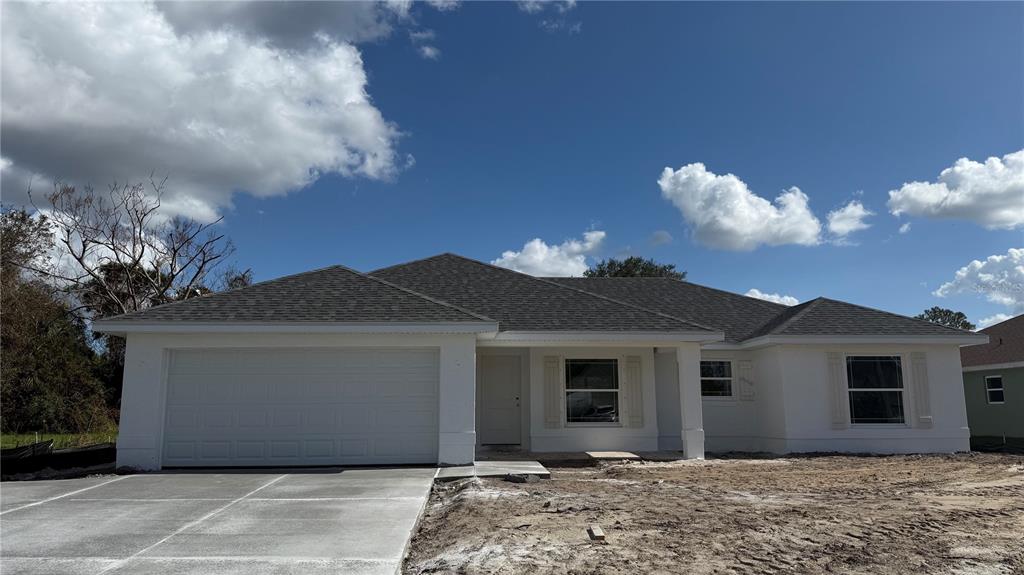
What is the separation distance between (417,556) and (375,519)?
4.50ft

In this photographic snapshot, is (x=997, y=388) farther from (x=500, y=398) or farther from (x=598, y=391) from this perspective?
(x=500, y=398)

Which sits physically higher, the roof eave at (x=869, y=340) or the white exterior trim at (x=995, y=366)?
the roof eave at (x=869, y=340)

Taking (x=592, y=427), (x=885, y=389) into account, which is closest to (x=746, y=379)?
(x=885, y=389)

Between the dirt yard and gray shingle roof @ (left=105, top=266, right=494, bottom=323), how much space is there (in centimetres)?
334

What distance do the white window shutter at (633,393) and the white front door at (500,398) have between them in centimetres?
246

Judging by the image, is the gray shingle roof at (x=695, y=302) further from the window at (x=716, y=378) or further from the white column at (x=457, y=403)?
the white column at (x=457, y=403)

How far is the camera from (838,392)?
15.0m

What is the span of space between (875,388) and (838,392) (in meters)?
0.91

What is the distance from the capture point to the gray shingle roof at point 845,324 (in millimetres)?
14883

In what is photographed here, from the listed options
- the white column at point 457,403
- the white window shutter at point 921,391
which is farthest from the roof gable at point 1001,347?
the white column at point 457,403

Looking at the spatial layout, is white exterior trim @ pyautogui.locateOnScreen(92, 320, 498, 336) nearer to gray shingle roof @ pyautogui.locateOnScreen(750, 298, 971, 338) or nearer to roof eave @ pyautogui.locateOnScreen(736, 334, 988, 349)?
roof eave @ pyautogui.locateOnScreen(736, 334, 988, 349)

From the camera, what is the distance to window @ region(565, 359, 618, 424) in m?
14.9

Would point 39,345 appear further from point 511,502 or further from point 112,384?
point 511,502

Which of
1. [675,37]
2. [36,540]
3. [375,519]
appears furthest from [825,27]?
[36,540]
